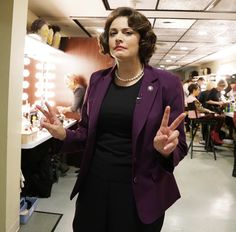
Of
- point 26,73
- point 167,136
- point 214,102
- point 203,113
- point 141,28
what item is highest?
point 141,28

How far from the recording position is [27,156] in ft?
9.27

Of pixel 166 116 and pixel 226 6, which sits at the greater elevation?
pixel 226 6

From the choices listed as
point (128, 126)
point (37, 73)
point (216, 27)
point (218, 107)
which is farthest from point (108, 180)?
point (218, 107)

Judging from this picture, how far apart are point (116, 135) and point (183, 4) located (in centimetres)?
240

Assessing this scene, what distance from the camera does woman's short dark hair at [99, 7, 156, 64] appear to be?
3.62ft

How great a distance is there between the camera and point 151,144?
1.04m

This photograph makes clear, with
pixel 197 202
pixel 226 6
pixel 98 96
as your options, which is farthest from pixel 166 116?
pixel 226 6

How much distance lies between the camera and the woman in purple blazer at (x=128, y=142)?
1040mm

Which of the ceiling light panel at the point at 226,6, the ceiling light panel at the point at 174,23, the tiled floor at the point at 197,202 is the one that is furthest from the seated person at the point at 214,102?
the ceiling light panel at the point at 226,6

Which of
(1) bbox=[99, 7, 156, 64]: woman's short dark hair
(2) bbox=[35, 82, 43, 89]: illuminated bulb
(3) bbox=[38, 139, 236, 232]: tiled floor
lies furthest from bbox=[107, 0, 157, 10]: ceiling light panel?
(3) bbox=[38, 139, 236, 232]: tiled floor

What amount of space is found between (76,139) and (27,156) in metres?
1.82

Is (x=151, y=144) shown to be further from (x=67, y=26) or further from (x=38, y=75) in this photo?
(x=67, y=26)

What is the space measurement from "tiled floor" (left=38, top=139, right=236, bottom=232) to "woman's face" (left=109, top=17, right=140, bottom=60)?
5.86 feet

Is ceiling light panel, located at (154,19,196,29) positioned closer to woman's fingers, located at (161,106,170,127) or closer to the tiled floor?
the tiled floor
